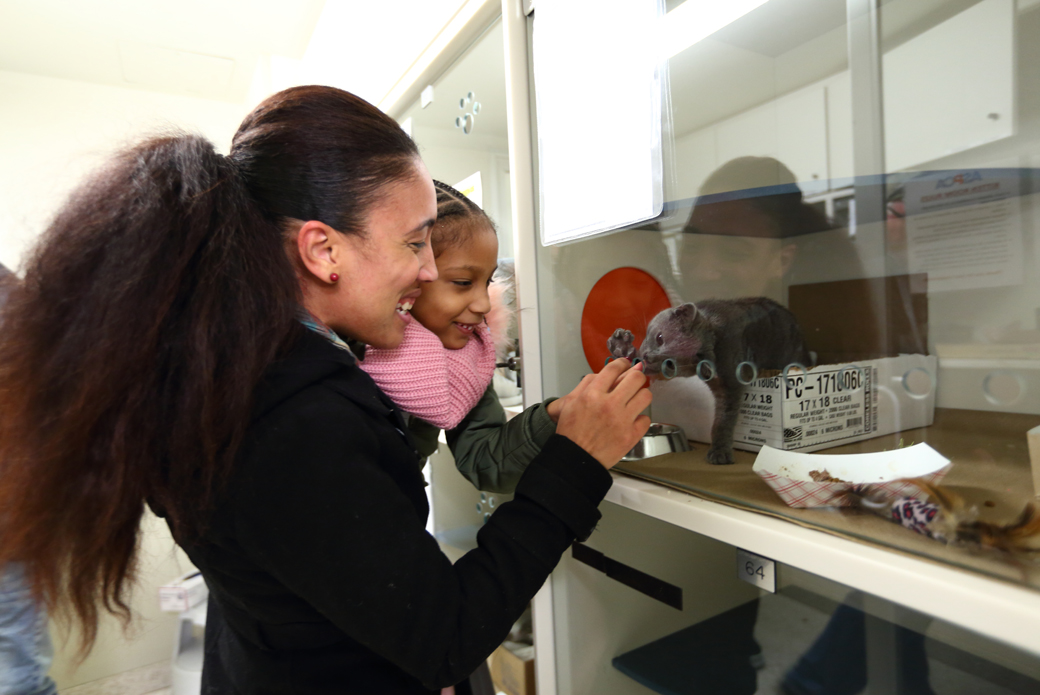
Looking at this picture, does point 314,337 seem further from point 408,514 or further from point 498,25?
point 498,25

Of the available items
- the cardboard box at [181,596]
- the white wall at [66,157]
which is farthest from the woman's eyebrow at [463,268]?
the white wall at [66,157]

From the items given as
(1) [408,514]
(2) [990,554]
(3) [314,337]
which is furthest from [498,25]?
(2) [990,554]

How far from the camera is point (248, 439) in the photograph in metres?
0.50

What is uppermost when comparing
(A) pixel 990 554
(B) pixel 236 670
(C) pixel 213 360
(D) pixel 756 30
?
(D) pixel 756 30

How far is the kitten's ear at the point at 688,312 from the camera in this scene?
0.66 meters

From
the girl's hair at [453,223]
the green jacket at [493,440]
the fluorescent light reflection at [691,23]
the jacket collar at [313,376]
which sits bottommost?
the green jacket at [493,440]

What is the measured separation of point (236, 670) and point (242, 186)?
0.53m

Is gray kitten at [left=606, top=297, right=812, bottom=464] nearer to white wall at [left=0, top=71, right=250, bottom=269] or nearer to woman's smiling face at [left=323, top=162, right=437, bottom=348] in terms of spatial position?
woman's smiling face at [left=323, top=162, right=437, bottom=348]

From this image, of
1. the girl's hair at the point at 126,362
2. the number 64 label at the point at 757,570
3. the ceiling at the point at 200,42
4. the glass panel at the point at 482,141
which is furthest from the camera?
the ceiling at the point at 200,42

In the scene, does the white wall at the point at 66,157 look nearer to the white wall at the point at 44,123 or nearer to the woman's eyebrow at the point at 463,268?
the white wall at the point at 44,123

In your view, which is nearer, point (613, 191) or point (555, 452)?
point (555, 452)

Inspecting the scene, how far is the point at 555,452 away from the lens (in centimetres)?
60

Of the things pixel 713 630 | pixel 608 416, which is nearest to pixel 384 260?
pixel 608 416

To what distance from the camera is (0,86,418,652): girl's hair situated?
0.48 m
